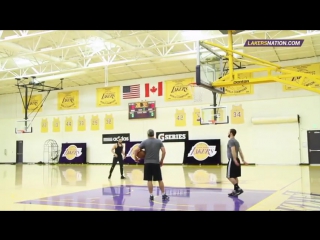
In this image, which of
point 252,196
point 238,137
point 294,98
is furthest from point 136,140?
point 252,196

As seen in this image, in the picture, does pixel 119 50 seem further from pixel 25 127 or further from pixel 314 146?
pixel 314 146

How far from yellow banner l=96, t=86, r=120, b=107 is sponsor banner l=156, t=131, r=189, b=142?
5027 mm

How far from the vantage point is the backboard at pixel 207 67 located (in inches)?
453

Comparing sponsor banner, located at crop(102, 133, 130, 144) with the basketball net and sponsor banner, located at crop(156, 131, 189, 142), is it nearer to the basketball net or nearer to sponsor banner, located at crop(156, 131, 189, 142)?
sponsor banner, located at crop(156, 131, 189, 142)

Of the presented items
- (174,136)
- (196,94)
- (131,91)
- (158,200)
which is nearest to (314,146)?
(196,94)

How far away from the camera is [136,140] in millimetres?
28328

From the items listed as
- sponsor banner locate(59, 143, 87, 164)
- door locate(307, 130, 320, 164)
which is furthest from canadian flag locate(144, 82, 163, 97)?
door locate(307, 130, 320, 164)

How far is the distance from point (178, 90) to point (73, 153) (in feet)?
37.3

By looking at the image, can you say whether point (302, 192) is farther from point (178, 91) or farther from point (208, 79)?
point (178, 91)

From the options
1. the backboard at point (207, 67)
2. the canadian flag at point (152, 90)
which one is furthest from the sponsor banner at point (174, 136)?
the backboard at point (207, 67)

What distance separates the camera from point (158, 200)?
8.59 metres
